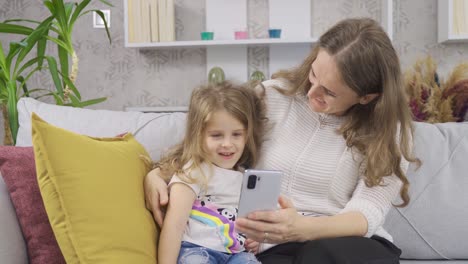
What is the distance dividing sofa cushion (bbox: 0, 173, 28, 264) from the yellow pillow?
12 cm

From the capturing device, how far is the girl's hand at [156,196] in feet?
4.49

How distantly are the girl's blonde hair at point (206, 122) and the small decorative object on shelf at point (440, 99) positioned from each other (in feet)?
2.46

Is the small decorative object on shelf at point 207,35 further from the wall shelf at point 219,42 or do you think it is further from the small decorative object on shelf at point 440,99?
the small decorative object on shelf at point 440,99

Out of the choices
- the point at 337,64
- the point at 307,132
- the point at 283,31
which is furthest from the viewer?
the point at 283,31

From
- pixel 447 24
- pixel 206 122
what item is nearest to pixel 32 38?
pixel 206 122

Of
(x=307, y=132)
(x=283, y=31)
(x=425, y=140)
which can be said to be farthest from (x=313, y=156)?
(x=283, y=31)

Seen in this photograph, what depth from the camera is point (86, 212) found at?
1210 millimetres

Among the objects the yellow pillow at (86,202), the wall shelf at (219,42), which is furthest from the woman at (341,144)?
the wall shelf at (219,42)

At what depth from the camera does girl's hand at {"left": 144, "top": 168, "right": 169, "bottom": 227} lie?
1369 millimetres

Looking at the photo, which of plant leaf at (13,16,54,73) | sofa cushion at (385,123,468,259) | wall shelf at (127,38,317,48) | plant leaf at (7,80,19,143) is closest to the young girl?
sofa cushion at (385,123,468,259)

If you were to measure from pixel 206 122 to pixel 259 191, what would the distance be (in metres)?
0.31

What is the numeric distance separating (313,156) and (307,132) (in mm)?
84

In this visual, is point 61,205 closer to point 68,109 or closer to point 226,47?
point 68,109

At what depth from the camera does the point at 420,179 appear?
1.74 metres
